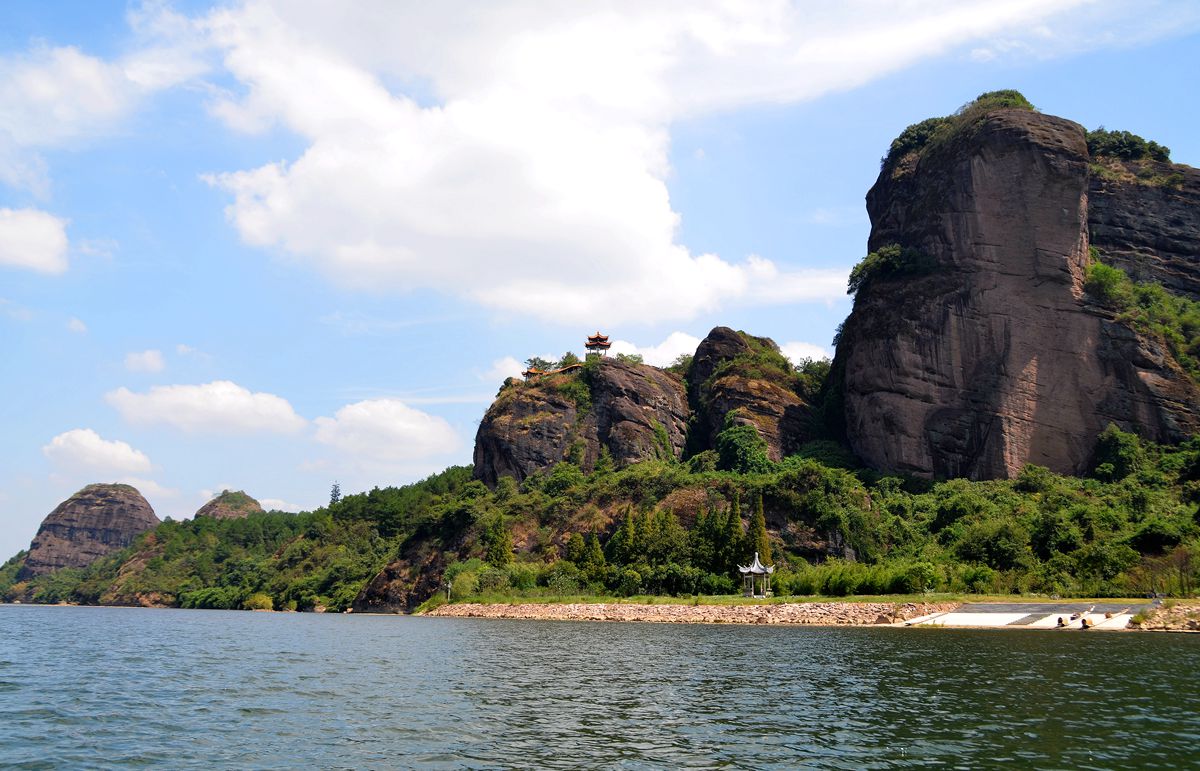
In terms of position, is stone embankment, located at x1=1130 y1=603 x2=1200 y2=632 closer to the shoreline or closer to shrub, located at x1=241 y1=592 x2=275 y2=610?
the shoreline

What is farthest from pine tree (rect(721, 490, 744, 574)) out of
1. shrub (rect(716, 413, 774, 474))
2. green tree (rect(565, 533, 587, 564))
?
shrub (rect(716, 413, 774, 474))

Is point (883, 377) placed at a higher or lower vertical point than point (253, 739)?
higher

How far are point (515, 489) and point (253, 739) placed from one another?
93718 millimetres

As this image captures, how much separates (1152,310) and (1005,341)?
21.0 meters

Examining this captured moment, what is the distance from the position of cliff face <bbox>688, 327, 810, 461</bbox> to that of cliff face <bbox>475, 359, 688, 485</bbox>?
478 cm

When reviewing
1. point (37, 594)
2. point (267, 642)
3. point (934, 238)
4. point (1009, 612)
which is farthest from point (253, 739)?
point (37, 594)

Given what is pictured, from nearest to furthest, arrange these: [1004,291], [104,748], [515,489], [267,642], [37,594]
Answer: [104,748], [267,642], [1004,291], [515,489], [37,594]

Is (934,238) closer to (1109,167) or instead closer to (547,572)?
(1109,167)

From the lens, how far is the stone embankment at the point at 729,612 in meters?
57.0

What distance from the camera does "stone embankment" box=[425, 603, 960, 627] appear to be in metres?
57.0

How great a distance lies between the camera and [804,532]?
279 feet

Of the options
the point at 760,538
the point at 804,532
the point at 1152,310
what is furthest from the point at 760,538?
the point at 1152,310

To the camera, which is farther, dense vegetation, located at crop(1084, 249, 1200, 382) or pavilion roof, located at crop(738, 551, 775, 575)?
dense vegetation, located at crop(1084, 249, 1200, 382)

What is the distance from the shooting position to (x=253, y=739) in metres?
20.0
